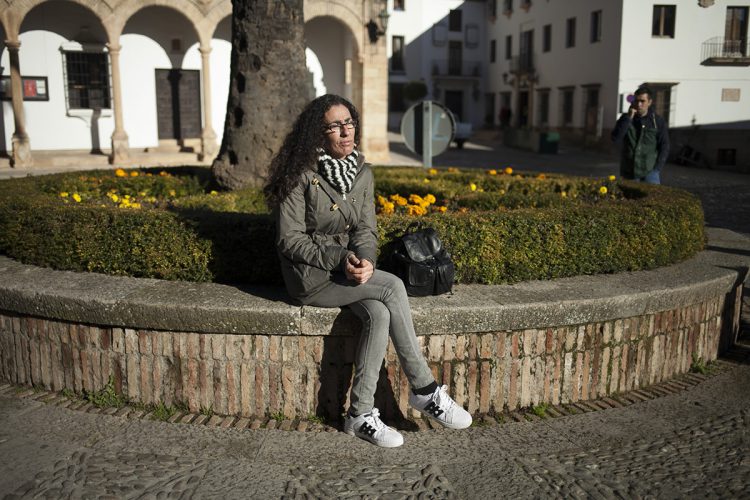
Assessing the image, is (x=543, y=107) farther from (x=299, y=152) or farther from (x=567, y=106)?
(x=299, y=152)

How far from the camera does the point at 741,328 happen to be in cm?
560

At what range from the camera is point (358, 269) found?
11.8 ft

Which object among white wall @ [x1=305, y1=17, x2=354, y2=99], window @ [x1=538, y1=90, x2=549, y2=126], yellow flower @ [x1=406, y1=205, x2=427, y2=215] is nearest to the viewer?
yellow flower @ [x1=406, y1=205, x2=427, y2=215]

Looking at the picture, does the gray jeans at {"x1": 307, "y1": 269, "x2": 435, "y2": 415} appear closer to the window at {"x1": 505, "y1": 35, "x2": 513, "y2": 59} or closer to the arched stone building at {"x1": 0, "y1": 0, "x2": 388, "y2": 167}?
the arched stone building at {"x1": 0, "y1": 0, "x2": 388, "y2": 167}

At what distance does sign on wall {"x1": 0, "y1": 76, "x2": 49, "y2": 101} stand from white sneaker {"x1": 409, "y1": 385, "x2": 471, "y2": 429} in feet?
63.5

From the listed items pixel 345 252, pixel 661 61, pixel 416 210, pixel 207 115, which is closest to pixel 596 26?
pixel 661 61

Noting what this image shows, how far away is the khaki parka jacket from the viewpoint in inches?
144

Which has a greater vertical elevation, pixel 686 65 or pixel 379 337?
pixel 686 65

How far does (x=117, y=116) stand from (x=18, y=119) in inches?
96.1

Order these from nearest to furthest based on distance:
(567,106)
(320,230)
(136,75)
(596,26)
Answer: (320,230), (136,75), (596,26), (567,106)

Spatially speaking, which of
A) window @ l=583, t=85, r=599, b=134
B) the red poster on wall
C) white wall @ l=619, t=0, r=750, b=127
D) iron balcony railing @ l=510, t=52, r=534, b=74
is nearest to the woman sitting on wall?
the red poster on wall

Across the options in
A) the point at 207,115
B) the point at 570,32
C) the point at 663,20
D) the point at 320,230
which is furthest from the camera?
the point at 570,32

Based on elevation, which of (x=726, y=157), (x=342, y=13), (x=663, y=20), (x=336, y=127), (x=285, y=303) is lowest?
(x=285, y=303)

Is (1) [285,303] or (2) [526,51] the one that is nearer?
(1) [285,303]
